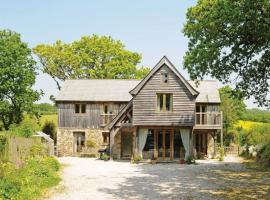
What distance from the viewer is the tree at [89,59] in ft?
224

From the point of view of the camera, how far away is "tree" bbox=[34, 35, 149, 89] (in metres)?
68.1

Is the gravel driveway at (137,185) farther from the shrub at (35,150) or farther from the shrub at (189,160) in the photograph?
the shrub at (189,160)

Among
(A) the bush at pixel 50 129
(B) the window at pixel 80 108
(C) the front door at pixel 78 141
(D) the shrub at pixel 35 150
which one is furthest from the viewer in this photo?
(A) the bush at pixel 50 129

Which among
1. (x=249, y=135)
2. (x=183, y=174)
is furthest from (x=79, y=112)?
(x=183, y=174)

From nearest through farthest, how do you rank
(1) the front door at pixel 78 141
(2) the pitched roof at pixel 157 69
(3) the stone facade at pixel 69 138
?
(2) the pitched roof at pixel 157 69
(3) the stone facade at pixel 69 138
(1) the front door at pixel 78 141

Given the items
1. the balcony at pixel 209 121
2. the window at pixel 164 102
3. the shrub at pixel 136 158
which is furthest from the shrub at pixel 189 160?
the balcony at pixel 209 121

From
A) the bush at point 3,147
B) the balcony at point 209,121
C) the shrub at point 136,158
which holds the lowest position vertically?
the shrub at point 136,158

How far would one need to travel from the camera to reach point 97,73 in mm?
68188

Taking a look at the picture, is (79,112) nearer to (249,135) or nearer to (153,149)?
(153,149)

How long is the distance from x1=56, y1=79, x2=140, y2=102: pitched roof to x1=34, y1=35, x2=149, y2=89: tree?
1844 cm

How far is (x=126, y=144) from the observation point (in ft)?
140

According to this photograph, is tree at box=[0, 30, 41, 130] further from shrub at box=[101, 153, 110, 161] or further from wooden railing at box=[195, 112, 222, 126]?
wooden railing at box=[195, 112, 222, 126]

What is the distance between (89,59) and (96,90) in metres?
21.1

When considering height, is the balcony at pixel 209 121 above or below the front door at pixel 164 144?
above
